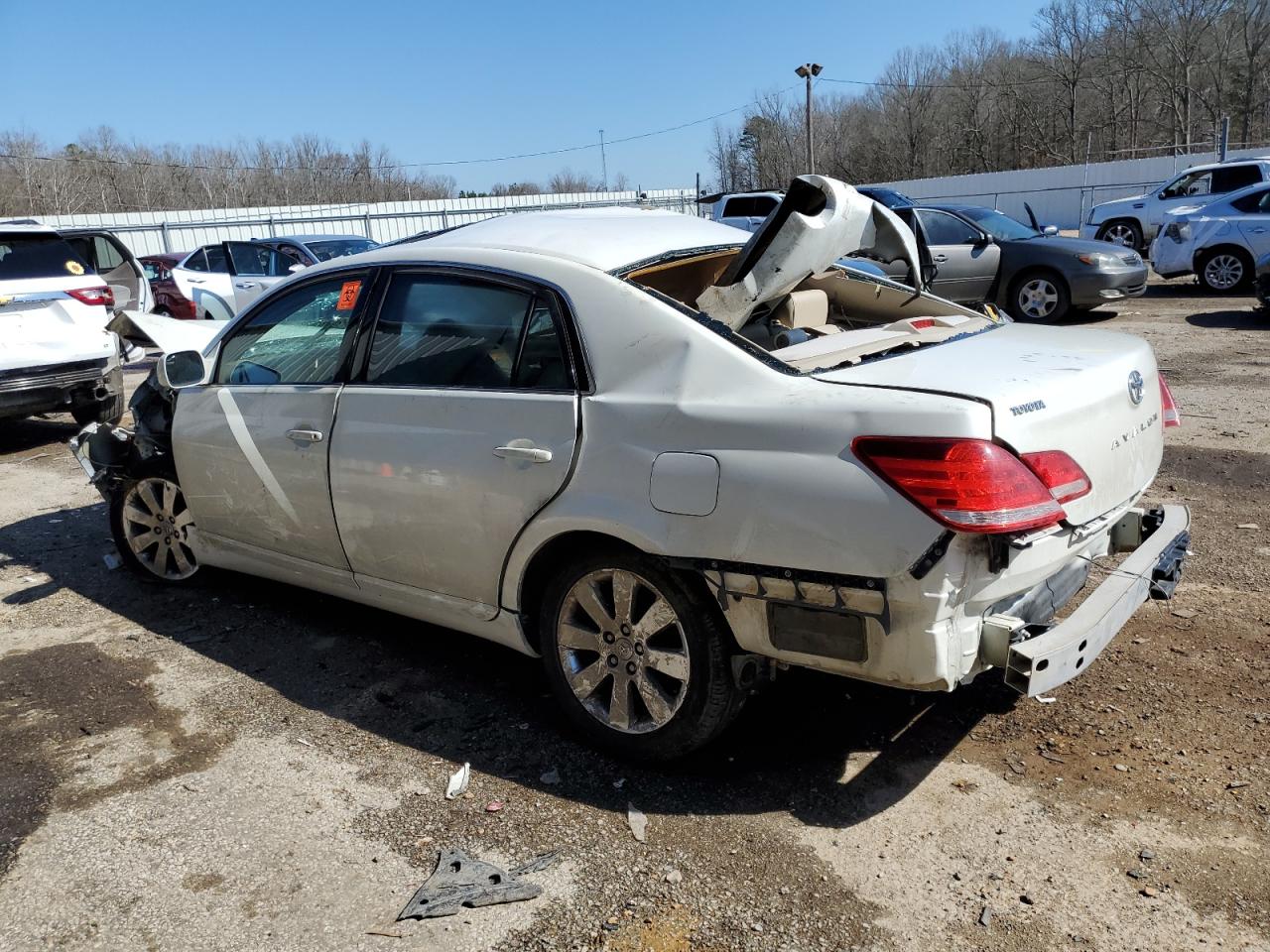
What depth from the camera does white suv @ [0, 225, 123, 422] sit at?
827 cm

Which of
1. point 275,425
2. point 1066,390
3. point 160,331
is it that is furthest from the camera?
point 160,331

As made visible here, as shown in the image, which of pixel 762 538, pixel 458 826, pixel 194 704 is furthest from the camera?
pixel 194 704

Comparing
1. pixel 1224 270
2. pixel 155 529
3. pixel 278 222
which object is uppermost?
pixel 278 222

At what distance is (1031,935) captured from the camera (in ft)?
8.00

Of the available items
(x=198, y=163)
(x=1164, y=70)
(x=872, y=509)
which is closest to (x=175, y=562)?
(x=872, y=509)

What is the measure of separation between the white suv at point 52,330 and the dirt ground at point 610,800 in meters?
4.47

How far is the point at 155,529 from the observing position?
5102 millimetres

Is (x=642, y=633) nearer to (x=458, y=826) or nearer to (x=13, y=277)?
(x=458, y=826)

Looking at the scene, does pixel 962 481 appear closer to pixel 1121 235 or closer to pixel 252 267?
pixel 252 267

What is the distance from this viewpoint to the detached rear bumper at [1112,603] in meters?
2.62

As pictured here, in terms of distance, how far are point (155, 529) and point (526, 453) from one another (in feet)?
9.41

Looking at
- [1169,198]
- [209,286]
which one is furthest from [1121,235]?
[209,286]

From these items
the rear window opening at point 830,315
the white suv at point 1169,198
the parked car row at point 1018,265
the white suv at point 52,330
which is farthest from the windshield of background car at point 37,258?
the white suv at point 1169,198

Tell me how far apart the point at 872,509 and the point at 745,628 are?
1.80 feet
